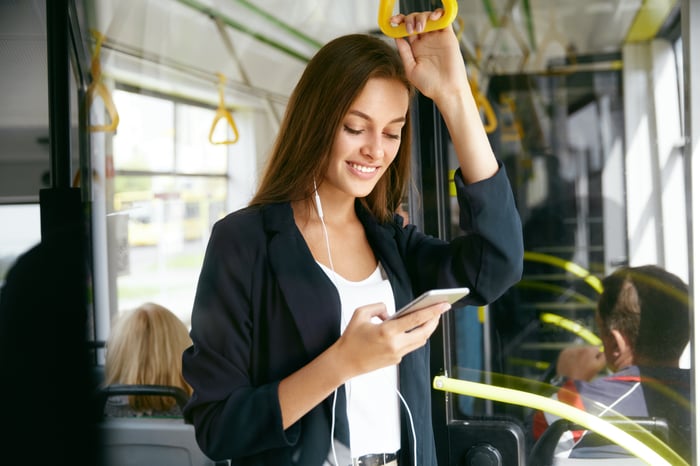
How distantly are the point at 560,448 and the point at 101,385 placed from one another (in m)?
1.01

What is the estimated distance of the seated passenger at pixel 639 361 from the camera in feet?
5.37

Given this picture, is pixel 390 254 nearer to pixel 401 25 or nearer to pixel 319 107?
pixel 319 107

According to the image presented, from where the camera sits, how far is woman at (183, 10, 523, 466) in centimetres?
113

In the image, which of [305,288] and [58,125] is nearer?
[305,288]

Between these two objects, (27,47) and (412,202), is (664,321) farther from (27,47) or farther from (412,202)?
(27,47)

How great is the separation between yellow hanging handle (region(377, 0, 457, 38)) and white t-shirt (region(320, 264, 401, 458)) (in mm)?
401

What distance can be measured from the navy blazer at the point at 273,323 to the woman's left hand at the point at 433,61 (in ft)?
0.50

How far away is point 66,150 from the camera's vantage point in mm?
1562

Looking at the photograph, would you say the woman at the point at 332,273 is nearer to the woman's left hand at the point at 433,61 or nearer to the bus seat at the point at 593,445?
the woman's left hand at the point at 433,61

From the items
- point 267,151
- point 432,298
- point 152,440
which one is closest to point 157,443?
point 152,440

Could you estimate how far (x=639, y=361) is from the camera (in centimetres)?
185

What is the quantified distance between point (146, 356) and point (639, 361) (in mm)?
1197

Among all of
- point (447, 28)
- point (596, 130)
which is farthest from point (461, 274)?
point (596, 130)

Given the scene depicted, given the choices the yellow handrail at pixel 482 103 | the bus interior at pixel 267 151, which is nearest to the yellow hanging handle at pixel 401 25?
the bus interior at pixel 267 151
